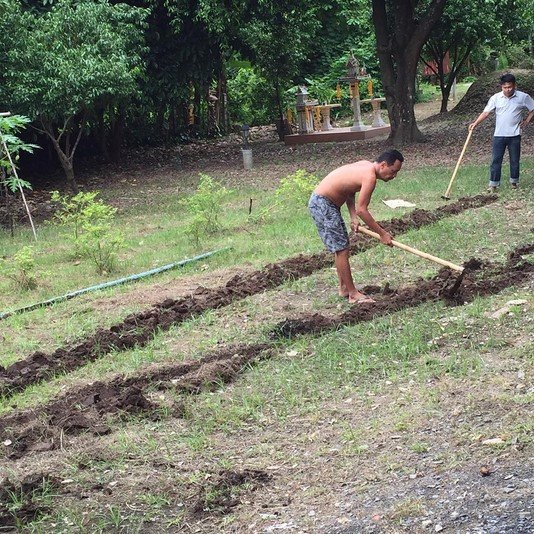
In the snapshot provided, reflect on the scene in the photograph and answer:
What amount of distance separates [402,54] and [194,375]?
14908 mm

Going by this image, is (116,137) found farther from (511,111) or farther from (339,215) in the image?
(339,215)

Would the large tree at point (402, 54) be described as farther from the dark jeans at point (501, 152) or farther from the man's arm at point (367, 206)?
the man's arm at point (367, 206)

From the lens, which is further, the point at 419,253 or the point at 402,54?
the point at 402,54

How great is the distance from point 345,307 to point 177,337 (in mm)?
1560

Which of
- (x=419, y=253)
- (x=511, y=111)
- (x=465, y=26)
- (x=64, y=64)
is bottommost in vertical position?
(x=419, y=253)

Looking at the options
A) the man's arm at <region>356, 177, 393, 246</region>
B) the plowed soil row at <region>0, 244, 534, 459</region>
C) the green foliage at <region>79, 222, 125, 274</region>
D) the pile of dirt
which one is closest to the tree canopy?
the pile of dirt

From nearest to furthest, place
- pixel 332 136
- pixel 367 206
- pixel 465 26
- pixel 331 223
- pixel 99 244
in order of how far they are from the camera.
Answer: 1. pixel 367 206
2. pixel 331 223
3. pixel 99 244
4. pixel 465 26
5. pixel 332 136

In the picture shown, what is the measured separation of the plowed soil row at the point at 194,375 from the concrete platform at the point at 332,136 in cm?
1611

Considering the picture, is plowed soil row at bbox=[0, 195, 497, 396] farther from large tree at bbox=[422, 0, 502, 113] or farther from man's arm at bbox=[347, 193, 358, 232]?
large tree at bbox=[422, 0, 502, 113]

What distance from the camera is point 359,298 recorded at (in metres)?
8.11

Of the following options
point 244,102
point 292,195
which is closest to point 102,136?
point 244,102

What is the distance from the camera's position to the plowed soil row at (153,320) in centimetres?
731

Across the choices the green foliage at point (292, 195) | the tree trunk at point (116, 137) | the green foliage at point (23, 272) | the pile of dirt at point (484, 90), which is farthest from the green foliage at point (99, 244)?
the pile of dirt at point (484, 90)

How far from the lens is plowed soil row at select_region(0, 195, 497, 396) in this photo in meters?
7.31
